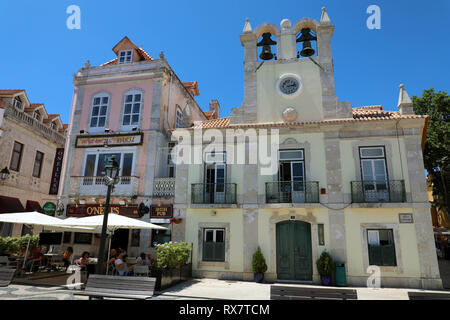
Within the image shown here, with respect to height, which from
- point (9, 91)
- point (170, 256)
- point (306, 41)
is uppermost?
point (306, 41)

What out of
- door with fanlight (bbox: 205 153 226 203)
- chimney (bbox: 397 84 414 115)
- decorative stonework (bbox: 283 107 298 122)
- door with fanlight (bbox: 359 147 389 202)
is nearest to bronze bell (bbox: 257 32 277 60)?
decorative stonework (bbox: 283 107 298 122)

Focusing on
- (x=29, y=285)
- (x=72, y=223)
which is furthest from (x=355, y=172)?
(x=29, y=285)

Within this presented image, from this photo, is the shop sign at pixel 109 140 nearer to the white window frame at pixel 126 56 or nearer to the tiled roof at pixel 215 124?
the tiled roof at pixel 215 124

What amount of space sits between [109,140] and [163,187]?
426 centimetres

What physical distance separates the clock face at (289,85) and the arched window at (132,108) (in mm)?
7919

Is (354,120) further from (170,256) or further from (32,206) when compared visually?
(32,206)

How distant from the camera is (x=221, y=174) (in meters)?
14.1

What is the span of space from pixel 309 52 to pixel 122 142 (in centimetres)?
1078

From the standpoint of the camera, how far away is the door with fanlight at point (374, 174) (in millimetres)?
12258

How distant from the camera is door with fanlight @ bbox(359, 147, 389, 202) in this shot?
12258mm

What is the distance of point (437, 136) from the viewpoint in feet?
67.4

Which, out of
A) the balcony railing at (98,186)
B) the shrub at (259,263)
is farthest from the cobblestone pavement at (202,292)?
the balcony railing at (98,186)

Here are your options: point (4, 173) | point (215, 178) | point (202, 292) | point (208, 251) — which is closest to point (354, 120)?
point (215, 178)

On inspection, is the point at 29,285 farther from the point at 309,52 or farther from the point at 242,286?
the point at 309,52
